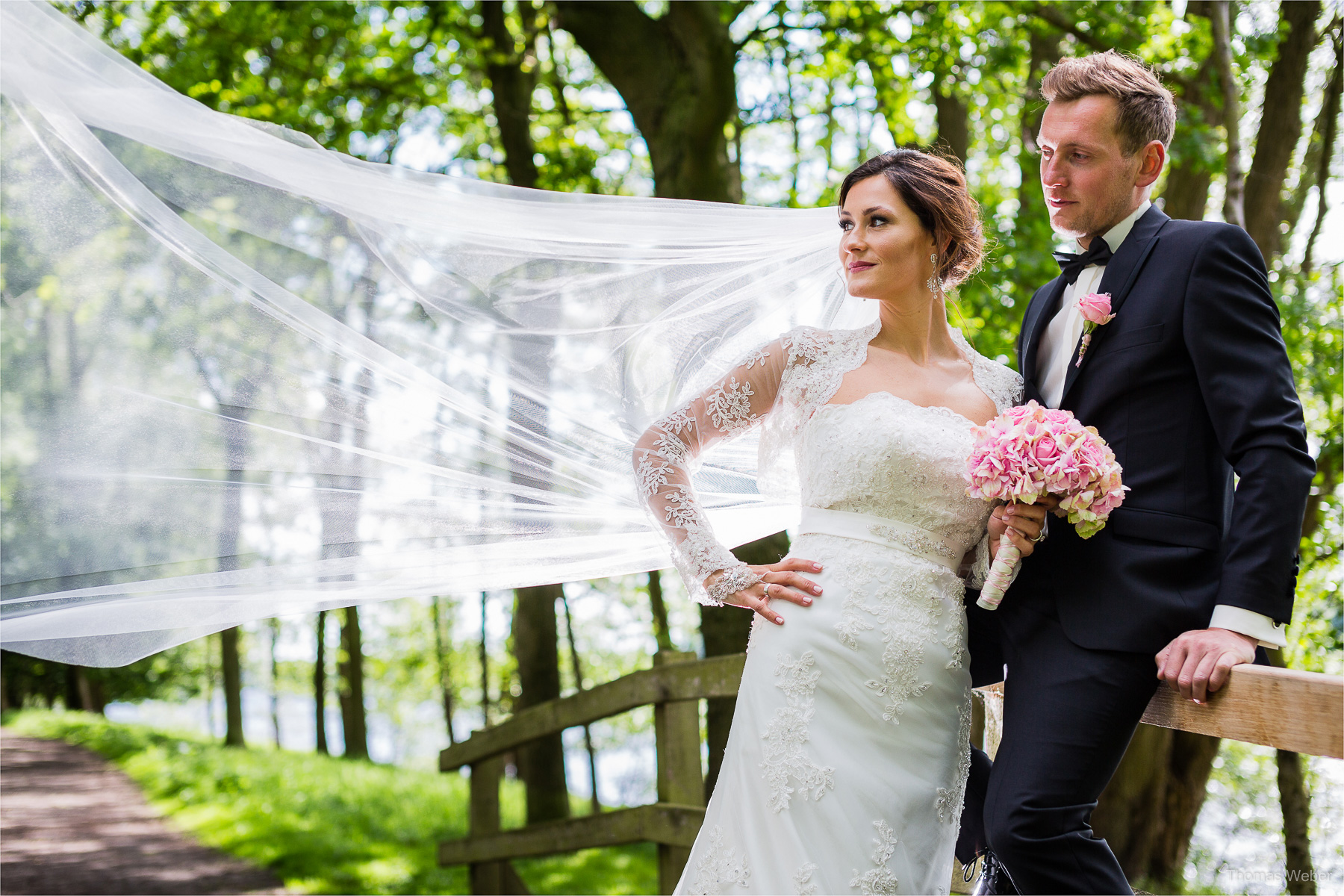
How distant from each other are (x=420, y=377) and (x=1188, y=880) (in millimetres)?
7721

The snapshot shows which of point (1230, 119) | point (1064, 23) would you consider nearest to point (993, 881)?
point (1230, 119)

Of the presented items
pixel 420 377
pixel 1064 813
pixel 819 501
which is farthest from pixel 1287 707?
pixel 420 377

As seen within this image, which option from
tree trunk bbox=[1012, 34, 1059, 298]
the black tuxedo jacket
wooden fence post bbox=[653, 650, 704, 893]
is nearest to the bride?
the black tuxedo jacket

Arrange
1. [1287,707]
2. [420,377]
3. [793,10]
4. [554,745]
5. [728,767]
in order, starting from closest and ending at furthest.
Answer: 1. [1287,707]
2. [728,767]
3. [420,377]
4. [793,10]
5. [554,745]

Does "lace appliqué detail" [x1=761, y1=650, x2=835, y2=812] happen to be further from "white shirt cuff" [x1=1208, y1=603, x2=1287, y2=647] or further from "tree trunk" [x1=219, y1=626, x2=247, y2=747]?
"tree trunk" [x1=219, y1=626, x2=247, y2=747]

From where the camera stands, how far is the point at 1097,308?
2486mm

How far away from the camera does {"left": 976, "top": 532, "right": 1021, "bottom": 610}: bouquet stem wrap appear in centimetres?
249

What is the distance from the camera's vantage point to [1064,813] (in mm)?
2348

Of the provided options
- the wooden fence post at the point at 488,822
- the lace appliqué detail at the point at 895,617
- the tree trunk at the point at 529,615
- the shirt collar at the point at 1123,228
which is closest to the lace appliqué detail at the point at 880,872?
the lace appliqué detail at the point at 895,617

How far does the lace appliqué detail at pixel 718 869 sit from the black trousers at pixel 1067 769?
635 millimetres

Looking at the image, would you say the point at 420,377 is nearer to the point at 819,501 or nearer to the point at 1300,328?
the point at 819,501

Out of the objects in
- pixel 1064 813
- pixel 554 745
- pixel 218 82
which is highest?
pixel 218 82

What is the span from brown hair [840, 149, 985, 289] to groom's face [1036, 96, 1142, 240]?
1.26ft

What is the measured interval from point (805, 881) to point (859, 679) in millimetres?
523
